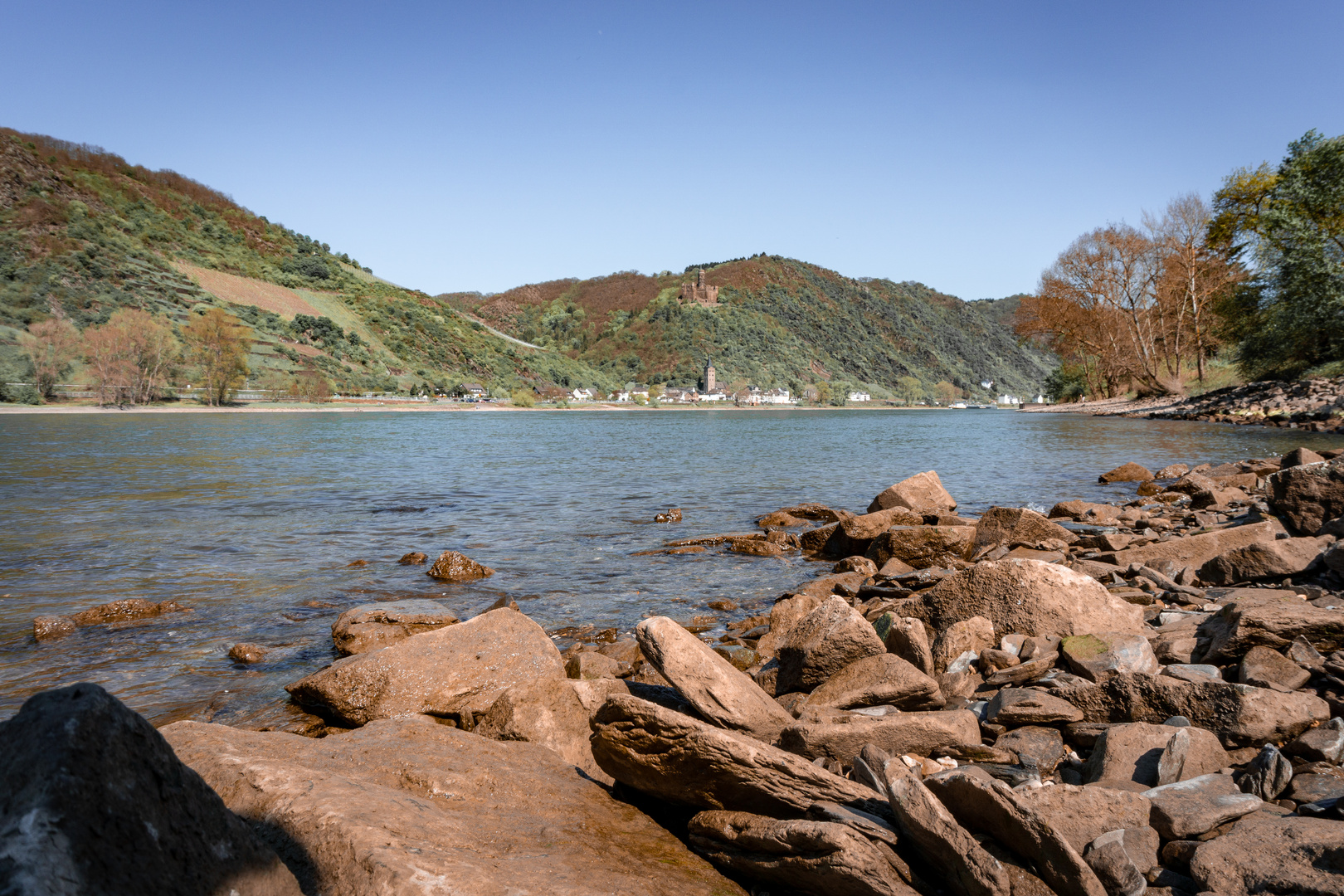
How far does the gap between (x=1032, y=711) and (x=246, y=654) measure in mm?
6779

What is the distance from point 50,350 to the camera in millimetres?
61906

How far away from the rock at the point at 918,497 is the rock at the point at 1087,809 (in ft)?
32.0

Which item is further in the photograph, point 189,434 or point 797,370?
point 797,370

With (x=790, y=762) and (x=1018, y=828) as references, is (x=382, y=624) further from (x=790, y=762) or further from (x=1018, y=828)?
(x=1018, y=828)

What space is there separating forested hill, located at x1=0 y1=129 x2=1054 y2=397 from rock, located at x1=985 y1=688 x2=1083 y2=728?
80098 millimetres

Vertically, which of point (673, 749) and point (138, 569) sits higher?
point (673, 749)

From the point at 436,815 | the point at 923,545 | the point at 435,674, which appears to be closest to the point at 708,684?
the point at 436,815

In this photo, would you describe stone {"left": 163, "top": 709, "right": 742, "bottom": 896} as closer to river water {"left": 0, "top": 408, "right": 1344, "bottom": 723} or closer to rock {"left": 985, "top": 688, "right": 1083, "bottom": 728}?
rock {"left": 985, "top": 688, "right": 1083, "bottom": 728}

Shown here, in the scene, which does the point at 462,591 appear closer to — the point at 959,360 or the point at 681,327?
the point at 681,327

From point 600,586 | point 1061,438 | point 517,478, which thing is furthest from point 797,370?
point 600,586

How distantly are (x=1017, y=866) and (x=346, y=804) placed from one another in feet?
7.94

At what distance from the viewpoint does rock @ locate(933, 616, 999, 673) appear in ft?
17.4

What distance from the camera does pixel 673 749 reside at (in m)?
3.35

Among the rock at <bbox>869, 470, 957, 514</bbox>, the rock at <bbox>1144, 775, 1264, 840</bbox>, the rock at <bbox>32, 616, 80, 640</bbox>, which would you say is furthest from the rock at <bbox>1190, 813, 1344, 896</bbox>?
the rock at <bbox>869, 470, 957, 514</bbox>
